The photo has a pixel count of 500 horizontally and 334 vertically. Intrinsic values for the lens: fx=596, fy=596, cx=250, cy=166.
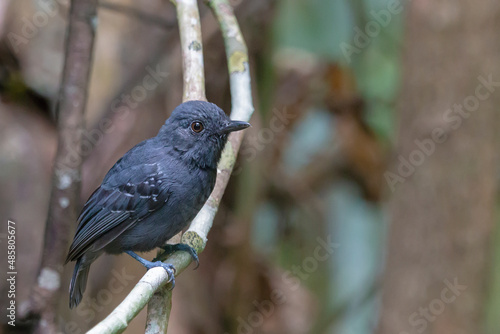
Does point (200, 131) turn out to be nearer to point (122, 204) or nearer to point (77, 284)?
point (122, 204)

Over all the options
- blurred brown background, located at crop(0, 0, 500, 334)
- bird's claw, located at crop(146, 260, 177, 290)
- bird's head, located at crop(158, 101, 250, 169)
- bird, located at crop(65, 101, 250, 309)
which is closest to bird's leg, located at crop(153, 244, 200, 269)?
bird, located at crop(65, 101, 250, 309)

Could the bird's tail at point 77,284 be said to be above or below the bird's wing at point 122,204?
below

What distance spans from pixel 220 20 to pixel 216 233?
221 cm

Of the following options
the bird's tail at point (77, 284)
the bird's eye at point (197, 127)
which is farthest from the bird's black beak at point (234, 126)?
the bird's tail at point (77, 284)

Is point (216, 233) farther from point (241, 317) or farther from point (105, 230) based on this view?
point (105, 230)

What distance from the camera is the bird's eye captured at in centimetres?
335

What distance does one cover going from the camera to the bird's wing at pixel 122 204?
3338 millimetres

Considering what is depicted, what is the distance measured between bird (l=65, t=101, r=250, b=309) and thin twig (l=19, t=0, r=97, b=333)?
0.27m

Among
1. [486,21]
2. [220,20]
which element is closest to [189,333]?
[220,20]

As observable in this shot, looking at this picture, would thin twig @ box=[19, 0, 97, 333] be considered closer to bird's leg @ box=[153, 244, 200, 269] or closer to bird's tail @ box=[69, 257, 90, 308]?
bird's tail @ box=[69, 257, 90, 308]

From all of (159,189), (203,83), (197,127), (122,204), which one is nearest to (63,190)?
(122,204)

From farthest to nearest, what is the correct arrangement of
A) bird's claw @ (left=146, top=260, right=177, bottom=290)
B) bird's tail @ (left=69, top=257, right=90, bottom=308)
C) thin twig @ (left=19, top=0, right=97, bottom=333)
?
thin twig @ (left=19, top=0, right=97, bottom=333)
bird's tail @ (left=69, top=257, right=90, bottom=308)
bird's claw @ (left=146, top=260, right=177, bottom=290)

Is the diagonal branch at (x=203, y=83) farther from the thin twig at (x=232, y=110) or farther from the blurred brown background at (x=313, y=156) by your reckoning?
the blurred brown background at (x=313, y=156)

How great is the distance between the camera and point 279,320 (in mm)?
5285
